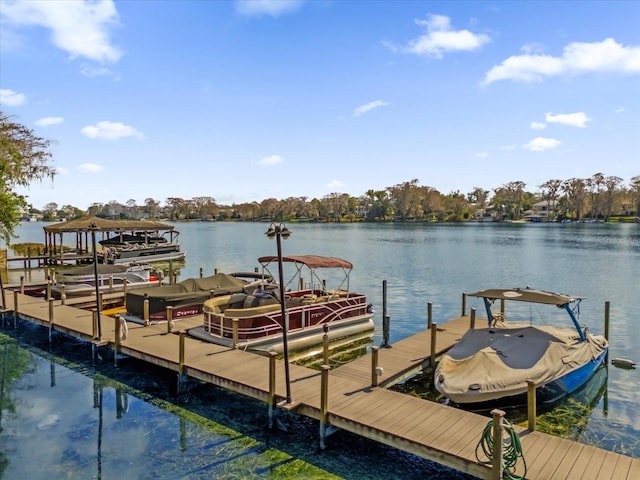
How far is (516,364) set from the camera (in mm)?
11391

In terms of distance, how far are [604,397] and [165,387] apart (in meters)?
12.3

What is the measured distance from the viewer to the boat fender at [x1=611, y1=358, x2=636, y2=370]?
15414 millimetres

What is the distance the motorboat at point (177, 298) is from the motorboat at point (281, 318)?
1.84 metres

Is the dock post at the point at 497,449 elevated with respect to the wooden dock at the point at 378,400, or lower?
elevated

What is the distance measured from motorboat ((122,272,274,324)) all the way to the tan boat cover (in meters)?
9.20

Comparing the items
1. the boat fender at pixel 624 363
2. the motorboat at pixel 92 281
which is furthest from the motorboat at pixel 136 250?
the boat fender at pixel 624 363

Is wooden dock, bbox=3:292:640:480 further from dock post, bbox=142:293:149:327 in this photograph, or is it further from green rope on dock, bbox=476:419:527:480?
dock post, bbox=142:293:149:327

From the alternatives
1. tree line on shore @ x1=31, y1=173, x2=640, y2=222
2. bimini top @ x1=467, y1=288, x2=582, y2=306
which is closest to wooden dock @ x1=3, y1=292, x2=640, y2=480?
bimini top @ x1=467, y1=288, x2=582, y2=306

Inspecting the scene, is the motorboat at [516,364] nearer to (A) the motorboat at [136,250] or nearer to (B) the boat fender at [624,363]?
(B) the boat fender at [624,363]

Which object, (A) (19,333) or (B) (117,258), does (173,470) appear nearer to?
(A) (19,333)

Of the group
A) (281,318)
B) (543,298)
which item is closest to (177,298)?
(281,318)

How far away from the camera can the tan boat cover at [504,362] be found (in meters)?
10.7

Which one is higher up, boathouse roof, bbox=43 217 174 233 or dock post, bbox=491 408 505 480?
boathouse roof, bbox=43 217 174 233

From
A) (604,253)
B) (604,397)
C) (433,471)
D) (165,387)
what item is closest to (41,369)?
(165,387)
